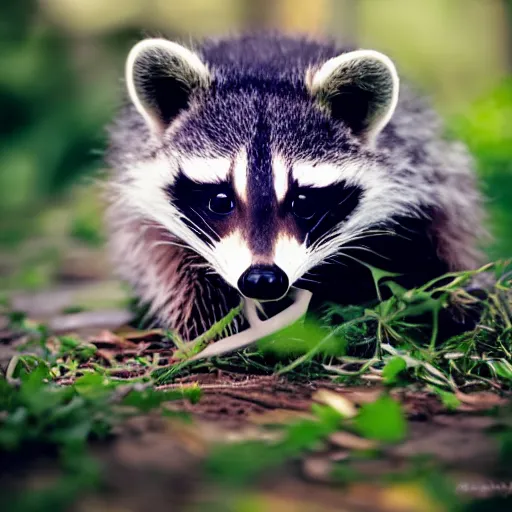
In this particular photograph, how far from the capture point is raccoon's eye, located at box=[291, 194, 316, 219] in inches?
137

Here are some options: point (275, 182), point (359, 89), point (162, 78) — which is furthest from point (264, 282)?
point (162, 78)

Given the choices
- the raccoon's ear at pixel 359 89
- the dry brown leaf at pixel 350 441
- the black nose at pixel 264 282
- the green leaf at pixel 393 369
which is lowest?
the dry brown leaf at pixel 350 441

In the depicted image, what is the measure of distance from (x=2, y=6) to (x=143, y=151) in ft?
24.8

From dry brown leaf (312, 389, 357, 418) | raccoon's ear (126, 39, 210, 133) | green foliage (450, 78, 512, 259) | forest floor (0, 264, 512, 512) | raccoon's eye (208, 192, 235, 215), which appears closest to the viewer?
forest floor (0, 264, 512, 512)

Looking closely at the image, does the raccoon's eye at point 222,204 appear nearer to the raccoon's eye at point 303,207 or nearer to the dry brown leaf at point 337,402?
the raccoon's eye at point 303,207

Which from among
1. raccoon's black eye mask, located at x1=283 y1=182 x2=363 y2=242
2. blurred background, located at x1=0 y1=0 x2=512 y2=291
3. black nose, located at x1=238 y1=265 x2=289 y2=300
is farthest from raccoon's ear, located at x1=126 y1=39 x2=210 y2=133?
black nose, located at x1=238 y1=265 x2=289 y2=300

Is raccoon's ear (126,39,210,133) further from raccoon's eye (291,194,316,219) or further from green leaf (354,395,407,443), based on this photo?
green leaf (354,395,407,443)

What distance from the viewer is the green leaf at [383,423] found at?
2422 mm

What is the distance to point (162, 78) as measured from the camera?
384 cm

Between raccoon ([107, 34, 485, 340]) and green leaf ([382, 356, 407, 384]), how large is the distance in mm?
499

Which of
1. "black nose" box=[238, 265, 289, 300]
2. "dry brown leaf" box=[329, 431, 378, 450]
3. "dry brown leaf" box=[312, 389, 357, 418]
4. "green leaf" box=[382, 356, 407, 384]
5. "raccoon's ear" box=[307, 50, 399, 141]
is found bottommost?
"dry brown leaf" box=[329, 431, 378, 450]

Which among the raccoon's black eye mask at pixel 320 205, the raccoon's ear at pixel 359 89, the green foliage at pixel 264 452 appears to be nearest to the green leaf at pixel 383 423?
the green foliage at pixel 264 452

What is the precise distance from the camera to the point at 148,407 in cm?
270

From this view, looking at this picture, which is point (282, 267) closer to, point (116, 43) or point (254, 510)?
point (254, 510)
